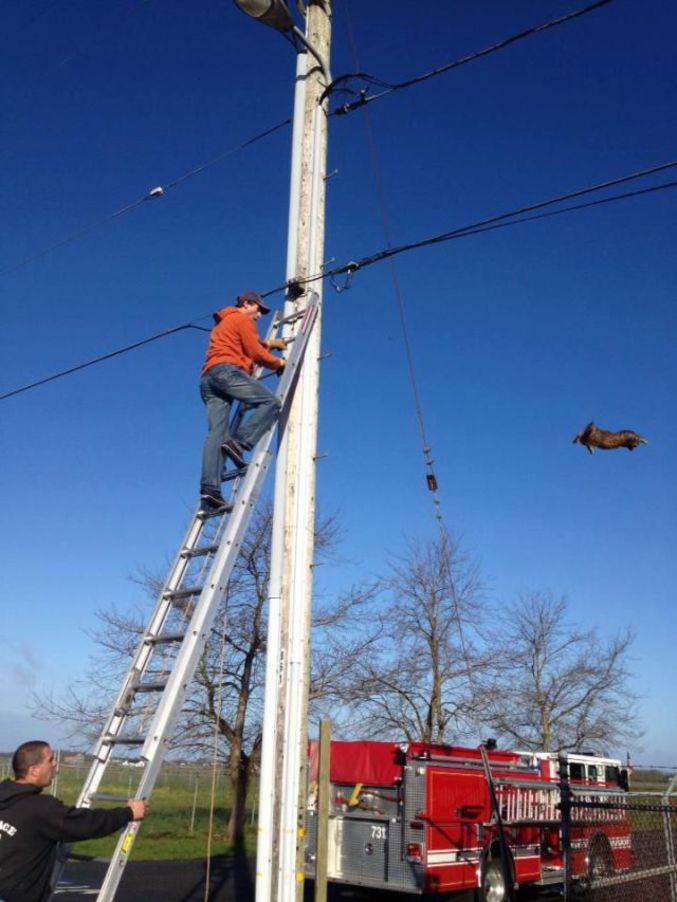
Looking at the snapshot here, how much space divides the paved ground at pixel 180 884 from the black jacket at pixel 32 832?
875cm

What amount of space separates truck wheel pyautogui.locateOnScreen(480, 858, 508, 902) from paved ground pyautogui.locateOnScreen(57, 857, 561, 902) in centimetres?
51

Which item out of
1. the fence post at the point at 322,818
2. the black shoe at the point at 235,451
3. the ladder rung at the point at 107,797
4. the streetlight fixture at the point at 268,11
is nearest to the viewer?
the ladder rung at the point at 107,797

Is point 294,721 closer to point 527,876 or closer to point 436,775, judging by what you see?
point 436,775

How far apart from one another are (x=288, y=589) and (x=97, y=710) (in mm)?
14821

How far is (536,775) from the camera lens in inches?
516

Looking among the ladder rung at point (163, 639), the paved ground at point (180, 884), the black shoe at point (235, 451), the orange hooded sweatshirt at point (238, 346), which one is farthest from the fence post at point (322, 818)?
the paved ground at point (180, 884)

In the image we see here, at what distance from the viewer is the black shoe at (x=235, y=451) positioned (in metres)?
6.20

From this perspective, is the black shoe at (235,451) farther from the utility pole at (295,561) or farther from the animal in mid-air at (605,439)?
the animal in mid-air at (605,439)

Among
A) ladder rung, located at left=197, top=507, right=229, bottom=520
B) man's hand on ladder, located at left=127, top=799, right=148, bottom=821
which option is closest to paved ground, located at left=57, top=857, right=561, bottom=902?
ladder rung, located at left=197, top=507, right=229, bottom=520

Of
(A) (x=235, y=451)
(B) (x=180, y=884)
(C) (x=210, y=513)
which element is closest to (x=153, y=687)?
(C) (x=210, y=513)

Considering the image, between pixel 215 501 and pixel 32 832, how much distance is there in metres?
2.62

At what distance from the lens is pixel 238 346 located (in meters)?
6.61

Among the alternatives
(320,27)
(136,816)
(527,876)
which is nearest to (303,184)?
(320,27)

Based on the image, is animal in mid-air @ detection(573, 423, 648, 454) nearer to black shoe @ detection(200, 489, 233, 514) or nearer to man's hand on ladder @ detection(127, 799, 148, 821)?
black shoe @ detection(200, 489, 233, 514)
